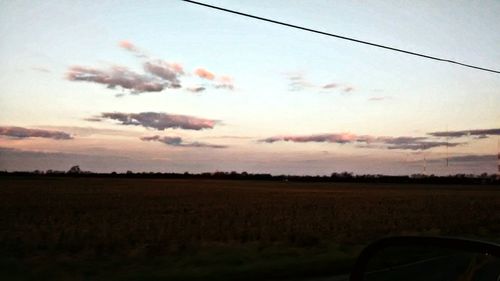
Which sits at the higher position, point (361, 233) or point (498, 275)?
point (498, 275)

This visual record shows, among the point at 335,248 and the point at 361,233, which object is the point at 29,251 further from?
the point at 361,233

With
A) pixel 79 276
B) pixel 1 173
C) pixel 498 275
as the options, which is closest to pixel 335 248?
pixel 79 276

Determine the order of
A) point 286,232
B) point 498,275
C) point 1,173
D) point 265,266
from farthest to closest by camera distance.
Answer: point 1,173
point 286,232
point 265,266
point 498,275

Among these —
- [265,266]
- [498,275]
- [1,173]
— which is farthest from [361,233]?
[1,173]

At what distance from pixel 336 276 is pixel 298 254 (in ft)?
9.81

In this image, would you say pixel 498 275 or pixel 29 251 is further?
pixel 29 251

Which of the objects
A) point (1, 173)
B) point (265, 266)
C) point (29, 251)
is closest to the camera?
point (265, 266)

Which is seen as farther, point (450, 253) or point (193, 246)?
point (193, 246)

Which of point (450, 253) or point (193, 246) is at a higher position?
point (450, 253)

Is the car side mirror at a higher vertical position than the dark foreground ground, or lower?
higher

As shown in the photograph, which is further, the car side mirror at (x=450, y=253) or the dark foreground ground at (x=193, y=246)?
the dark foreground ground at (x=193, y=246)

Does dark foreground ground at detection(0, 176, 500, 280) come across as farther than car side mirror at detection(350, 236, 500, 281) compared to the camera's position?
Yes

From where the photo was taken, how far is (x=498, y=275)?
6.78ft

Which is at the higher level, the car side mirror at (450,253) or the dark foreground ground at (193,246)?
the car side mirror at (450,253)
